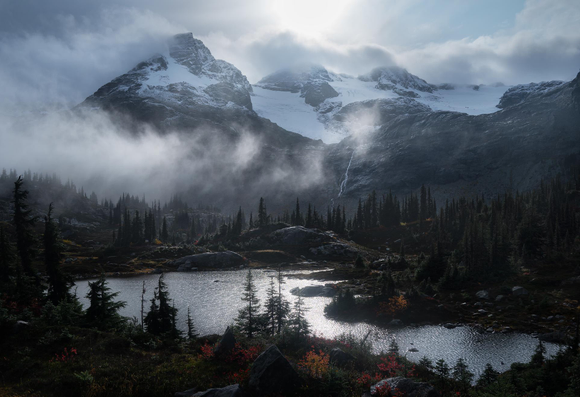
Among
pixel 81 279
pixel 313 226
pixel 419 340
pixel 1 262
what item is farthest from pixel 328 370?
pixel 313 226

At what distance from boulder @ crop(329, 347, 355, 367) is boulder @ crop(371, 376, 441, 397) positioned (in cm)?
625

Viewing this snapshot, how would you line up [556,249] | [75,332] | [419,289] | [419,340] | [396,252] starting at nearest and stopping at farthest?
1. [75,332]
2. [419,340]
3. [419,289]
4. [556,249]
5. [396,252]

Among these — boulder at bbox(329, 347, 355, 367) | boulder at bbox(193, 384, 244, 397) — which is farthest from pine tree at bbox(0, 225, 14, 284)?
boulder at bbox(329, 347, 355, 367)

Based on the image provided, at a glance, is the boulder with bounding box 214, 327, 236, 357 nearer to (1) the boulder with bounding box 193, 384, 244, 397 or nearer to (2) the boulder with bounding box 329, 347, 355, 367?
(1) the boulder with bounding box 193, 384, 244, 397

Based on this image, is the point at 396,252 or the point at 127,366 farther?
the point at 396,252

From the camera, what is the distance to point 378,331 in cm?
5094

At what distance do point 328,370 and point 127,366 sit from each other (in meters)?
13.9

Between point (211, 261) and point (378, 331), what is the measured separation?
84.6 meters

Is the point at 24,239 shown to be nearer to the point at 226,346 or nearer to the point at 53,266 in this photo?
the point at 53,266

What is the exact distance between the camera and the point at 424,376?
28.2 m

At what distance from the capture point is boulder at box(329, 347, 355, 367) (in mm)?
27203

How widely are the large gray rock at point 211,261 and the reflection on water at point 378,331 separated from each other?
34.3 m

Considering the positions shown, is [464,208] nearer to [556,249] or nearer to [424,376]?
[556,249]

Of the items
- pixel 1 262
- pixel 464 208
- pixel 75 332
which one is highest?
pixel 464 208
